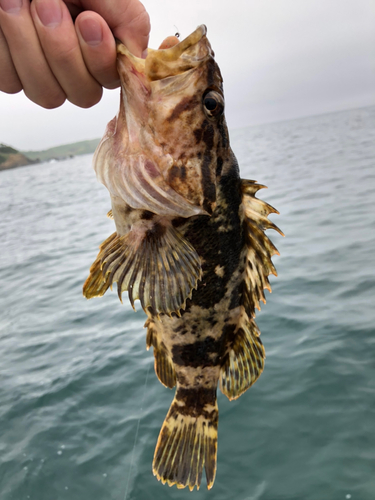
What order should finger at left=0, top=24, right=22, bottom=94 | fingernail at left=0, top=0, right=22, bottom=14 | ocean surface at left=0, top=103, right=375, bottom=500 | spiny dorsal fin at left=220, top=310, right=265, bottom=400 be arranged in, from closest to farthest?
fingernail at left=0, top=0, right=22, bottom=14, finger at left=0, top=24, right=22, bottom=94, spiny dorsal fin at left=220, top=310, right=265, bottom=400, ocean surface at left=0, top=103, right=375, bottom=500

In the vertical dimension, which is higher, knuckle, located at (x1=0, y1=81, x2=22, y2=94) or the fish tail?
knuckle, located at (x1=0, y1=81, x2=22, y2=94)

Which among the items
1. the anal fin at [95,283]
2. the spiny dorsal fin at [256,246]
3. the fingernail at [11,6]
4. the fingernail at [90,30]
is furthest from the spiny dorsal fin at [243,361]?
the fingernail at [11,6]

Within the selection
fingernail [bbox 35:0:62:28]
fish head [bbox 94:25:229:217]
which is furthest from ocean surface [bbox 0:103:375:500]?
fingernail [bbox 35:0:62:28]

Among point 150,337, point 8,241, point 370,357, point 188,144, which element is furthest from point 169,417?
point 8,241

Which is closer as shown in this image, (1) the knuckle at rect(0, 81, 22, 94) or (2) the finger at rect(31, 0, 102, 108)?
(2) the finger at rect(31, 0, 102, 108)

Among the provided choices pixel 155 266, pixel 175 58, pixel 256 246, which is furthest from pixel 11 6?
pixel 256 246

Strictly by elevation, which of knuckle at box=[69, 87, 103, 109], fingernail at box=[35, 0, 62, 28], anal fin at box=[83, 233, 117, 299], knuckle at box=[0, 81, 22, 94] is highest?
fingernail at box=[35, 0, 62, 28]

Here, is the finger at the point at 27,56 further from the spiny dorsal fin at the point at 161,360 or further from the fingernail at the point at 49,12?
the spiny dorsal fin at the point at 161,360

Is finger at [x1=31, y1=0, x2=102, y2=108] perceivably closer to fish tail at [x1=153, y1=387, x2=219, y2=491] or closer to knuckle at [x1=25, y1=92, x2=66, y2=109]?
knuckle at [x1=25, y1=92, x2=66, y2=109]
